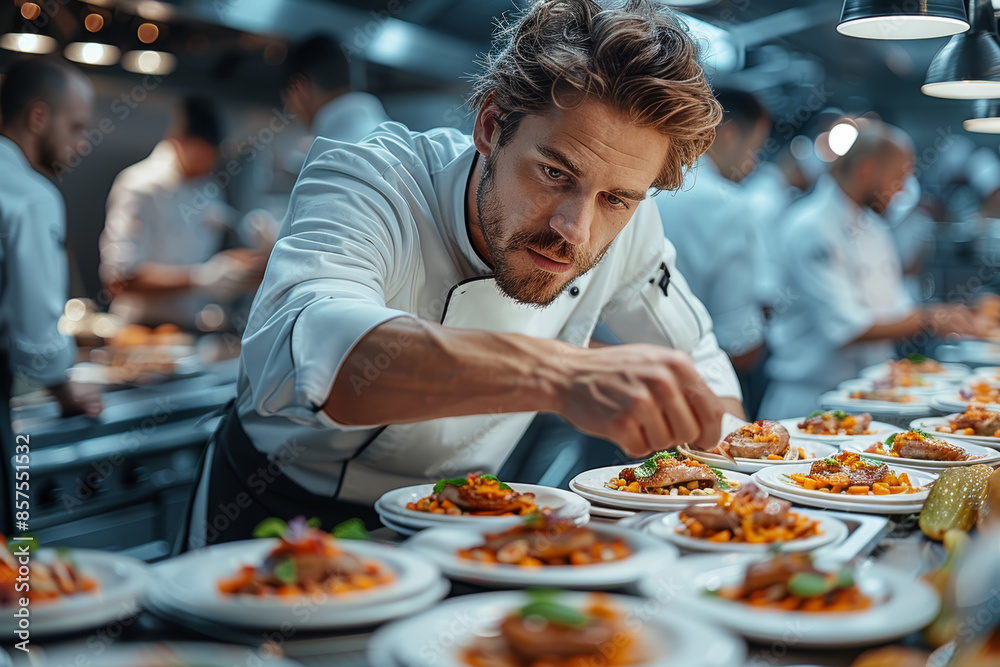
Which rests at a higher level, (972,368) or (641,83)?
(641,83)

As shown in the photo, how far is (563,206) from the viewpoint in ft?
5.23

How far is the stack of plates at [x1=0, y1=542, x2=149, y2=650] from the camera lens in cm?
88

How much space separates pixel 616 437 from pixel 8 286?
2607 millimetres

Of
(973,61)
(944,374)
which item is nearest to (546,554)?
(973,61)

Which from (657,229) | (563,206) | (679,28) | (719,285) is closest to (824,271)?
(719,285)

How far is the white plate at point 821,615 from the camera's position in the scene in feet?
2.90

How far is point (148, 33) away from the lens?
4129 mm

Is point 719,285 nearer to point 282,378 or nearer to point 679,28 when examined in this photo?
point 679,28

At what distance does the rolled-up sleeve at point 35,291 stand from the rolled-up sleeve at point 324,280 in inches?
62.2

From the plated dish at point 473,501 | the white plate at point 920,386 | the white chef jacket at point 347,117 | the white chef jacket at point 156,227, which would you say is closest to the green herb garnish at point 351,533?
the plated dish at point 473,501

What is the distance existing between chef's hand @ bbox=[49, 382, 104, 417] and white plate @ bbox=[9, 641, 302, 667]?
2.46 metres

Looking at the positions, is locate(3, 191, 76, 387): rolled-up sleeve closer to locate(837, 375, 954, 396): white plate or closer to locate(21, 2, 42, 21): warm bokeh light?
locate(21, 2, 42, 21): warm bokeh light

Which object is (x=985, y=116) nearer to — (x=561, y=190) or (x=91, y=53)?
(x=561, y=190)

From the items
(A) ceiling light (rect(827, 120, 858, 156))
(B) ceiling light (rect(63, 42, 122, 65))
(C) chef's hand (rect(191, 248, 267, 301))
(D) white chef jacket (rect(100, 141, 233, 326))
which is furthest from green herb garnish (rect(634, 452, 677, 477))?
(A) ceiling light (rect(827, 120, 858, 156))
